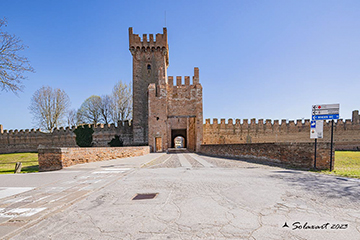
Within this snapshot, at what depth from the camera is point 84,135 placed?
27.7 meters

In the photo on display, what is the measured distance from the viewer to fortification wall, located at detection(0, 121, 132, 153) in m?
29.4

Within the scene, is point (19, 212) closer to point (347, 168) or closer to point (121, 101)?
point (347, 168)

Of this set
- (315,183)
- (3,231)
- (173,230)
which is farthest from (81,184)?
(315,183)

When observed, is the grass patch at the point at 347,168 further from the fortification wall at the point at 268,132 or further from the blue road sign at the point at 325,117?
the fortification wall at the point at 268,132

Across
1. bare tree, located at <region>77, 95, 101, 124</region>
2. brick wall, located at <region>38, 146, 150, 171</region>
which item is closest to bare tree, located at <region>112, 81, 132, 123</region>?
bare tree, located at <region>77, 95, 101, 124</region>

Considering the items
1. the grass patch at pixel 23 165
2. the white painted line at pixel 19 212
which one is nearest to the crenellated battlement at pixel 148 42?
the grass patch at pixel 23 165

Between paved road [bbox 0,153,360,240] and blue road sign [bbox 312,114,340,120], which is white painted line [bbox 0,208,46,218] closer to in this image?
paved road [bbox 0,153,360,240]

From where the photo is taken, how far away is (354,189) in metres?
4.31

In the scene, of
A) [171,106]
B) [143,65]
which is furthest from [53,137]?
[171,106]

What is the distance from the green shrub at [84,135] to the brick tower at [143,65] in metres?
6.46

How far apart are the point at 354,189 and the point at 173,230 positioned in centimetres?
436

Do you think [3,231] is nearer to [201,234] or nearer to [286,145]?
[201,234]

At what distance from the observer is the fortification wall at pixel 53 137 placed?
96.3 ft

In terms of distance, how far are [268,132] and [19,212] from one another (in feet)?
100
